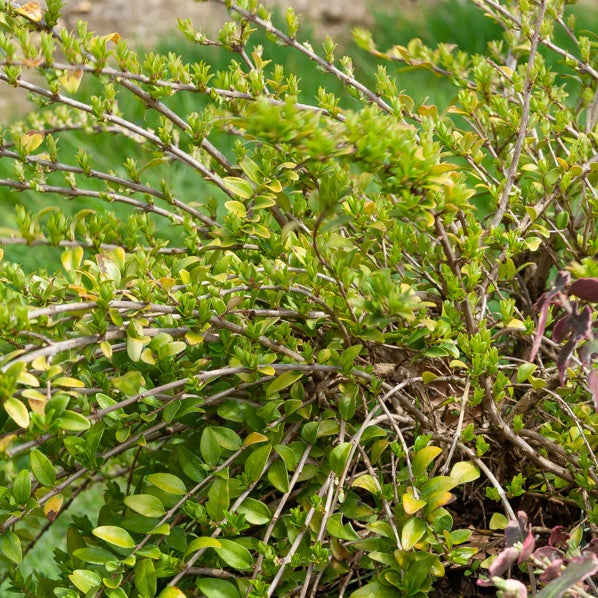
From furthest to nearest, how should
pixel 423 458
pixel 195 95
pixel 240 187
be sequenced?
pixel 195 95, pixel 240 187, pixel 423 458

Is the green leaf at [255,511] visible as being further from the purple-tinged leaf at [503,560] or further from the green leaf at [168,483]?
the purple-tinged leaf at [503,560]

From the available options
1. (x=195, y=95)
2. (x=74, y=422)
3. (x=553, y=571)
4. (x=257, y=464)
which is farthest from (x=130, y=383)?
(x=195, y=95)

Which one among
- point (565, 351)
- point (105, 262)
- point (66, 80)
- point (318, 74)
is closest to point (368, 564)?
point (565, 351)

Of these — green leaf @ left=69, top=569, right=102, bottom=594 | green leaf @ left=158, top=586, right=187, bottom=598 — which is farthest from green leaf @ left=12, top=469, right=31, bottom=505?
green leaf @ left=158, top=586, right=187, bottom=598

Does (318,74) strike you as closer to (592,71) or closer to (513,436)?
(592,71)

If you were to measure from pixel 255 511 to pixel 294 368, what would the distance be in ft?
0.67

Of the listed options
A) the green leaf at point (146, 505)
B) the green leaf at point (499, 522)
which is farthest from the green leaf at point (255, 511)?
the green leaf at point (499, 522)

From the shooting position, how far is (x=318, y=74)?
360 cm

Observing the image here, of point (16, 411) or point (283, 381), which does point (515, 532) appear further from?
point (16, 411)

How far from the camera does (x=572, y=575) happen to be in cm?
90

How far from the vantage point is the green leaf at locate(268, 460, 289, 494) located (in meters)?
1.21

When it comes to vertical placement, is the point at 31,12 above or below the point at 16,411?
above

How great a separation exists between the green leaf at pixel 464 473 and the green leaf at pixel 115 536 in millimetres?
439

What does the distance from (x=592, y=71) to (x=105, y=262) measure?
953 mm
